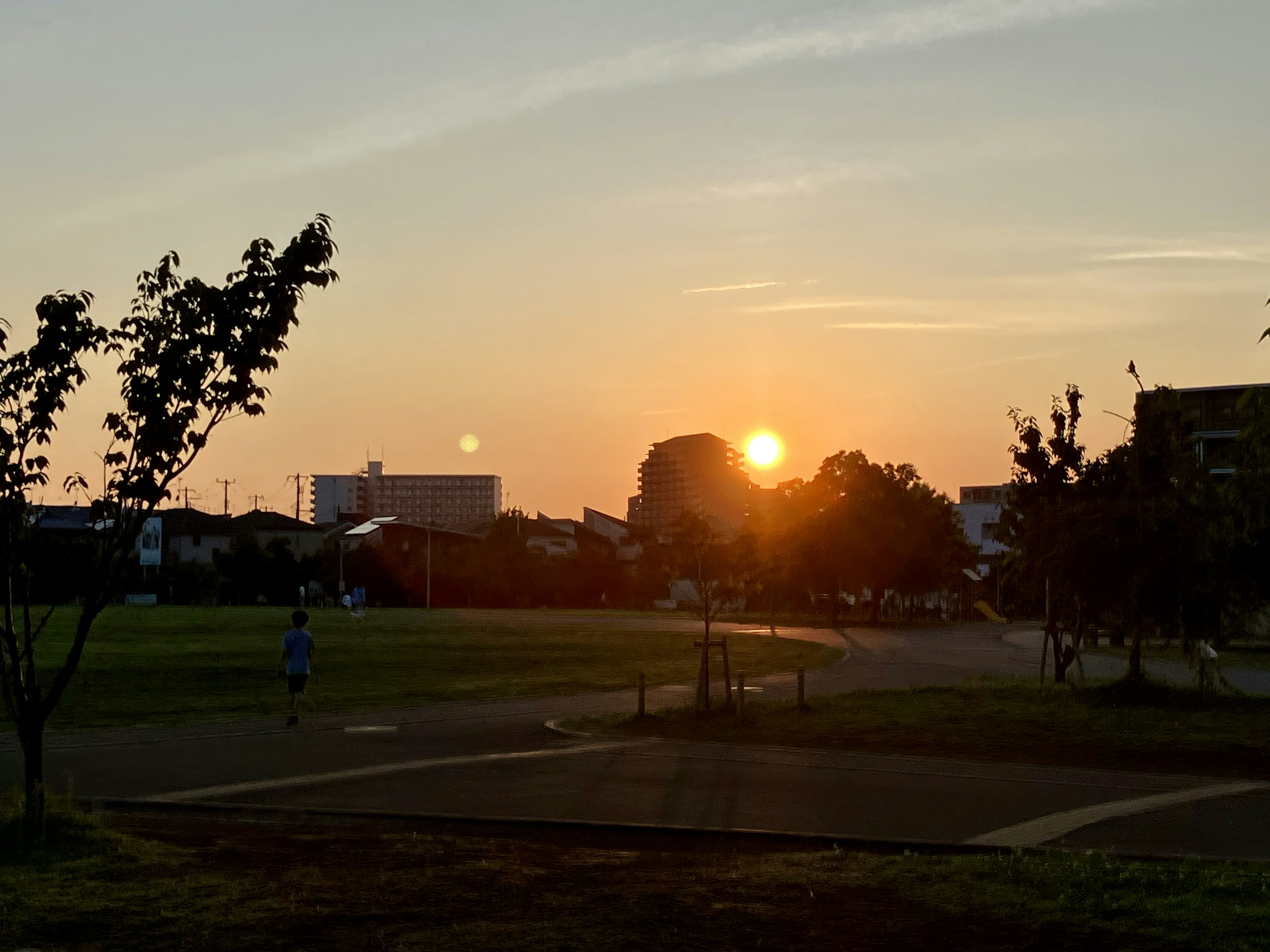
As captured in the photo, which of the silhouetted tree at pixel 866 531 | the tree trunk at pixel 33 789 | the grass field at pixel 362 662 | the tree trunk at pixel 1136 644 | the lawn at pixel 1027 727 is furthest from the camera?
the silhouetted tree at pixel 866 531

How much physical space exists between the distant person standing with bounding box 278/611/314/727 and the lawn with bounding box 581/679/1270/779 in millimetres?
4671

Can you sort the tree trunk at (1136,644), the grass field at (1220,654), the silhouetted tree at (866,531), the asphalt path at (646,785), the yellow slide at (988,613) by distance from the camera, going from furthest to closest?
the yellow slide at (988,613) < the silhouetted tree at (866,531) < the grass field at (1220,654) < the tree trunk at (1136,644) < the asphalt path at (646,785)

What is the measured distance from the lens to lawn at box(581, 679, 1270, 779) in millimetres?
17438

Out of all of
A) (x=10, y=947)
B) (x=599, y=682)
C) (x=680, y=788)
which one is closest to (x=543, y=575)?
(x=599, y=682)

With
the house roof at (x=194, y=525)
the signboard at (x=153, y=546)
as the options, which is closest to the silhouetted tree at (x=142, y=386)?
the signboard at (x=153, y=546)

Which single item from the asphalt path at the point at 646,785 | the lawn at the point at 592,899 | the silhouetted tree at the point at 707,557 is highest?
the silhouetted tree at the point at 707,557

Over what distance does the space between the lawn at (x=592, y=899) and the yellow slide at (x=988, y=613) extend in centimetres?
8599

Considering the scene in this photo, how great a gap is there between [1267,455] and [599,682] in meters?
23.1

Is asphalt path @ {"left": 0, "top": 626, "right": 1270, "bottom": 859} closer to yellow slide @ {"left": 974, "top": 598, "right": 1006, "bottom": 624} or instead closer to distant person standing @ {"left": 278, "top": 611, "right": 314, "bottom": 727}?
distant person standing @ {"left": 278, "top": 611, "right": 314, "bottom": 727}

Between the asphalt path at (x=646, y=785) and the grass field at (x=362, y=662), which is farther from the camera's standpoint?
the grass field at (x=362, y=662)

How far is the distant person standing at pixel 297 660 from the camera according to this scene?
2303 cm

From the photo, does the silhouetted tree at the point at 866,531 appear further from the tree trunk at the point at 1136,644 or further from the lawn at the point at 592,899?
the lawn at the point at 592,899

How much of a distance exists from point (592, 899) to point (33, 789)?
453 centimetres

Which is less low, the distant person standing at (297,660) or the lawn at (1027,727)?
the distant person standing at (297,660)
